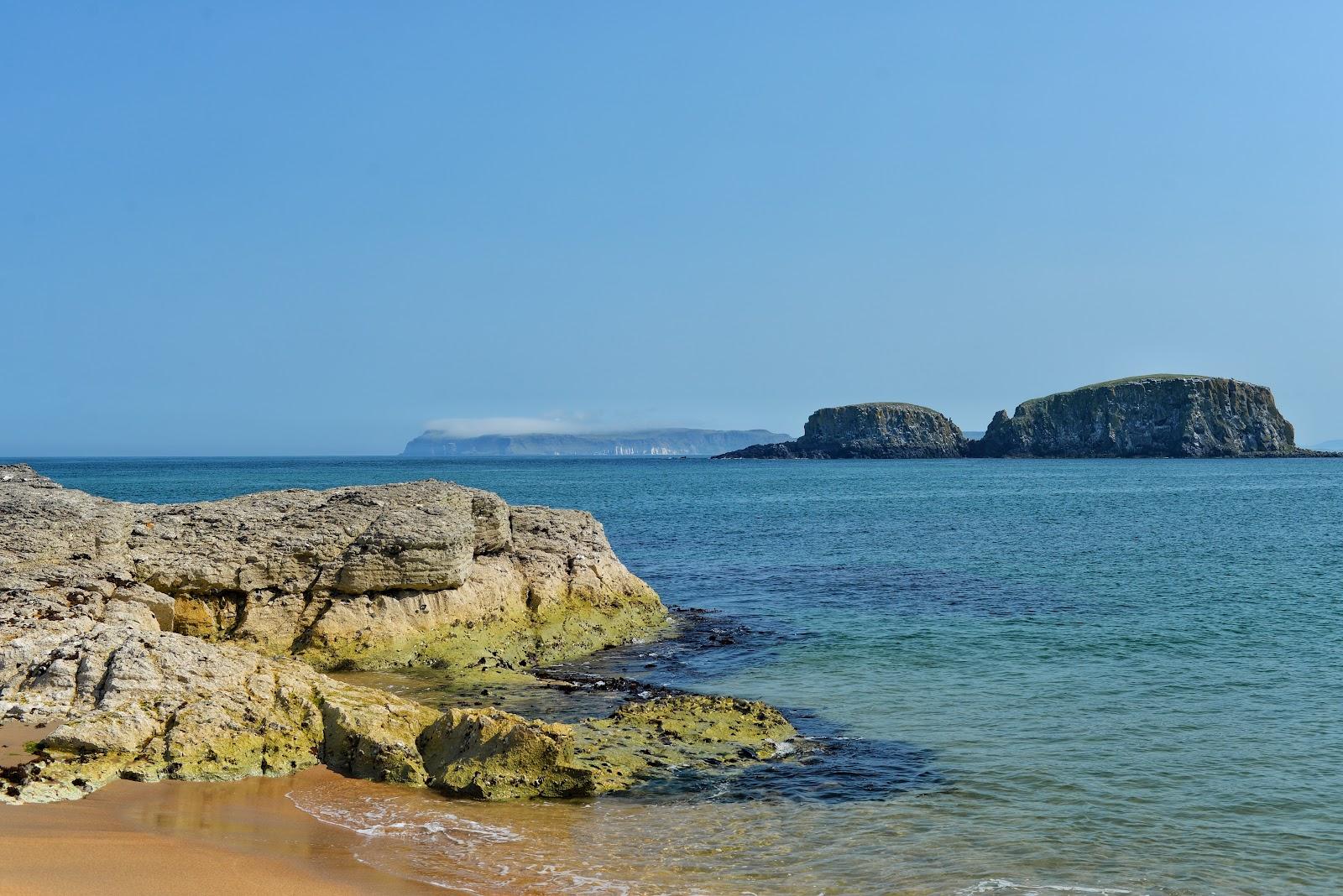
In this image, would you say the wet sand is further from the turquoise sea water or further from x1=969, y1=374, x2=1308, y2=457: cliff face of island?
x1=969, y1=374, x2=1308, y2=457: cliff face of island

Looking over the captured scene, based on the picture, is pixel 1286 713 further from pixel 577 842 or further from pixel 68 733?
pixel 68 733

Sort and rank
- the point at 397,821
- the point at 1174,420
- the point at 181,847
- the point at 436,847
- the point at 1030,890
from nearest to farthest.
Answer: the point at 181,847, the point at 1030,890, the point at 436,847, the point at 397,821, the point at 1174,420

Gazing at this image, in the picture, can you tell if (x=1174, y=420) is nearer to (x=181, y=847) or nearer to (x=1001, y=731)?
(x=1001, y=731)

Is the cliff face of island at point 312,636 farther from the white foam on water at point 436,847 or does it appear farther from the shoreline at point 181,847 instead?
the white foam on water at point 436,847

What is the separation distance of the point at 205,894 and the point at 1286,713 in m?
15.3

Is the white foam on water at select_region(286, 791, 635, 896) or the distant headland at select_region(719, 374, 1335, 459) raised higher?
the distant headland at select_region(719, 374, 1335, 459)

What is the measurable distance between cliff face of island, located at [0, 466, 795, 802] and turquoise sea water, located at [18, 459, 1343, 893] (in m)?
1.07

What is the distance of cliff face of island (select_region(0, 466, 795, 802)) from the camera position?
12.0 m

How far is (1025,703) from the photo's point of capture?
652 inches

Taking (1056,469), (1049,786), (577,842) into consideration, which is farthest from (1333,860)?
(1056,469)

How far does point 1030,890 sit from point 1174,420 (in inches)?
7649

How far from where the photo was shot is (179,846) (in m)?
9.41

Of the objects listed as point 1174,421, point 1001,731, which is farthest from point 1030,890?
point 1174,421

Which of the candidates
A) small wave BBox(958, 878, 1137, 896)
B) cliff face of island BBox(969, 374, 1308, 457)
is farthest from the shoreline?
cliff face of island BBox(969, 374, 1308, 457)
